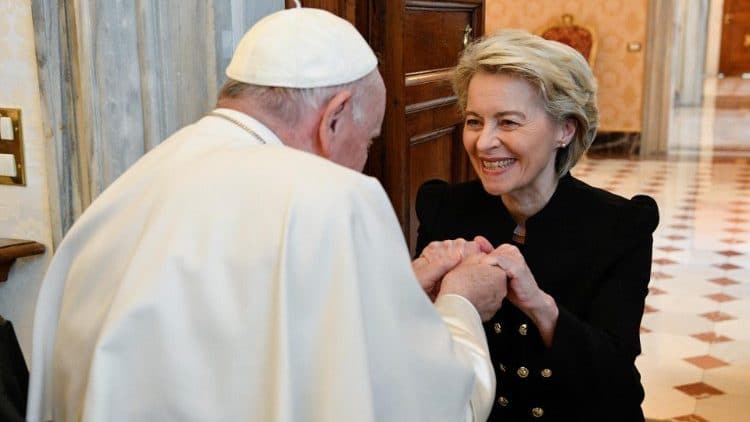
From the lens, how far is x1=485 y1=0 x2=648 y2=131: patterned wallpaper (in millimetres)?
12070

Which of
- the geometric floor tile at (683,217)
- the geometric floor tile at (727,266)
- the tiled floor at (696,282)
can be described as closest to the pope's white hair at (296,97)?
the tiled floor at (696,282)

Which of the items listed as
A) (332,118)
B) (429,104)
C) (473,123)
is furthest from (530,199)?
(429,104)

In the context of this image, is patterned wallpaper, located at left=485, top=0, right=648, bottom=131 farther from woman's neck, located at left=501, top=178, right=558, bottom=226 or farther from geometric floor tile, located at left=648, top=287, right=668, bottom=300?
woman's neck, located at left=501, top=178, right=558, bottom=226

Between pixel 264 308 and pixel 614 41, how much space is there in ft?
37.9

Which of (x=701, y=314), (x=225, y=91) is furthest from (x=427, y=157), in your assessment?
(x=701, y=314)

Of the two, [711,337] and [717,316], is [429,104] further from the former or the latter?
[717,316]

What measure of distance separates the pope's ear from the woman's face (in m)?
0.76

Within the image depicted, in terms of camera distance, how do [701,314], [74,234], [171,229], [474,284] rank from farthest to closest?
[701,314] < [474,284] < [74,234] < [171,229]

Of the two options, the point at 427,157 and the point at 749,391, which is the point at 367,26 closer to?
the point at 427,157

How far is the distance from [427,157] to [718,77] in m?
23.4

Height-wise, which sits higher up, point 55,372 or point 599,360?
point 55,372

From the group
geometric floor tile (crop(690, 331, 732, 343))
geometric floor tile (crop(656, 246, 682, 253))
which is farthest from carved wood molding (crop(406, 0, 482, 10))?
geometric floor tile (crop(656, 246, 682, 253))

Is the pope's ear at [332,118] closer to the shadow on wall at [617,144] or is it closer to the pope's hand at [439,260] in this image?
the pope's hand at [439,260]

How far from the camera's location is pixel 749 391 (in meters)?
4.77
